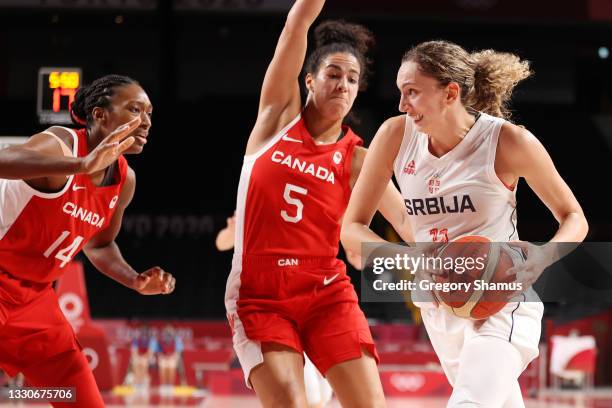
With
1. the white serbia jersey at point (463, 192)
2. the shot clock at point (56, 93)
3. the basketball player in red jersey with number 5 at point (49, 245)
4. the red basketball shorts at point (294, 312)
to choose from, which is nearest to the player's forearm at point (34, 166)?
the basketball player in red jersey with number 5 at point (49, 245)

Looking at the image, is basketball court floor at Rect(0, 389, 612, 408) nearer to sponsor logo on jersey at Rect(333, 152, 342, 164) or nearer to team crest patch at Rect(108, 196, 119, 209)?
team crest patch at Rect(108, 196, 119, 209)

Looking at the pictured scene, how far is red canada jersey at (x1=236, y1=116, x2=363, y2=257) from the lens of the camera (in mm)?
3768

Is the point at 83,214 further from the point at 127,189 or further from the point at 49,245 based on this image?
the point at 127,189

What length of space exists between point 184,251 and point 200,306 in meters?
1.26

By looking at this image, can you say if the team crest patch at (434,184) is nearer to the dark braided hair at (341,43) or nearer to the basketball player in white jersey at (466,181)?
the basketball player in white jersey at (466,181)

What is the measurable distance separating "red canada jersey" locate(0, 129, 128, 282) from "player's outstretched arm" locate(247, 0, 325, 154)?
2.39ft

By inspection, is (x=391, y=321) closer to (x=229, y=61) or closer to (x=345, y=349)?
(x=229, y=61)

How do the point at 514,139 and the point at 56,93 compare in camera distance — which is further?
the point at 56,93

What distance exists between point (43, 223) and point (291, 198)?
1019 millimetres

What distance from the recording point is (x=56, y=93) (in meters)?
7.78

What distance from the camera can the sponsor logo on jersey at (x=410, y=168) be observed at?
3.66m

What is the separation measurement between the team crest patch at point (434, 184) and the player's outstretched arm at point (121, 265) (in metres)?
1.17

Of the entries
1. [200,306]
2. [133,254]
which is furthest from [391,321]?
[133,254]

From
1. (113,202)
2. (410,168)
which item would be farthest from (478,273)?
(113,202)
